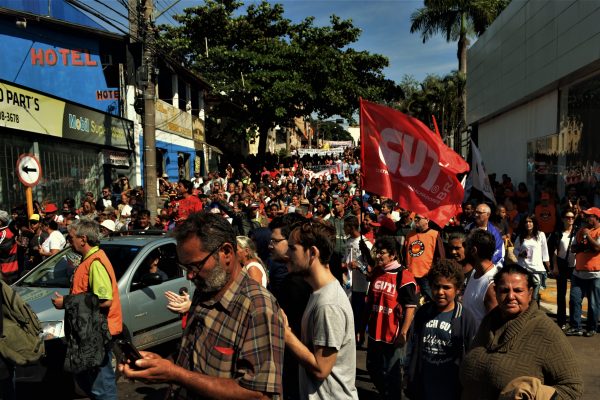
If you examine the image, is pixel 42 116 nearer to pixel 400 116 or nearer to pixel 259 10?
pixel 400 116

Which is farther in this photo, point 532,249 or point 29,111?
point 29,111

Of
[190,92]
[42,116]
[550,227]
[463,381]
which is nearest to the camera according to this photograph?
[463,381]

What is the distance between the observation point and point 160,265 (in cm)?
712

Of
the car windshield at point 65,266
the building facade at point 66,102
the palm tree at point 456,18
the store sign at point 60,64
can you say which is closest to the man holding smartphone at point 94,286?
the car windshield at point 65,266

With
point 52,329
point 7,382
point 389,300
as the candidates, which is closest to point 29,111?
point 52,329

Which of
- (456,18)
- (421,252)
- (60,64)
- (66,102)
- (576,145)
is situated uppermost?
(456,18)

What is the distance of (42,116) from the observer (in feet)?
49.9

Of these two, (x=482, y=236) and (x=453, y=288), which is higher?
(x=482, y=236)

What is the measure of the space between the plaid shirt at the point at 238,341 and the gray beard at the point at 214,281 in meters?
0.04

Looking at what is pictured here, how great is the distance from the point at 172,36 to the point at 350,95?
34.3 ft

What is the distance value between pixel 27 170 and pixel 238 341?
Result: 831cm

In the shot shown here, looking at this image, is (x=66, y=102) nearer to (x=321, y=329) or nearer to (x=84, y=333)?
(x=84, y=333)

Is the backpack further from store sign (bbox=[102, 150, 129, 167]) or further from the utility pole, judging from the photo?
store sign (bbox=[102, 150, 129, 167])

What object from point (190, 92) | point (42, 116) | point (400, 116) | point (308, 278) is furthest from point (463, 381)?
point (190, 92)
